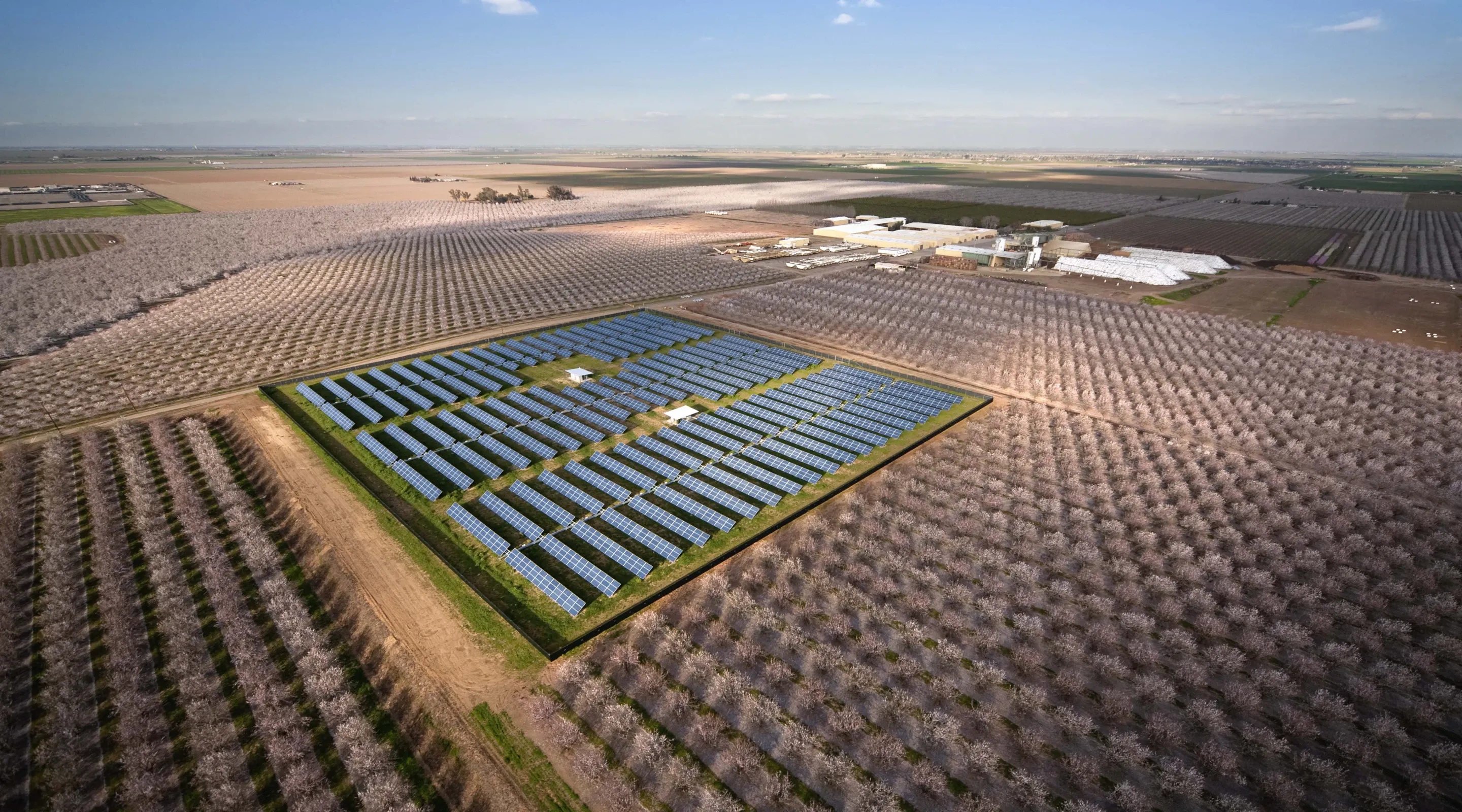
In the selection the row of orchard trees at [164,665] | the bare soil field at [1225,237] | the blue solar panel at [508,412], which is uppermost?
the bare soil field at [1225,237]

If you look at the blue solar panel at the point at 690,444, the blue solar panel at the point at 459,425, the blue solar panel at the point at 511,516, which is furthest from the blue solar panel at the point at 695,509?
the blue solar panel at the point at 459,425

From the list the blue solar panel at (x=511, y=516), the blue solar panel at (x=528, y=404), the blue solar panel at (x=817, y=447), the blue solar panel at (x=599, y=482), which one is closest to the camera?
the blue solar panel at (x=511, y=516)

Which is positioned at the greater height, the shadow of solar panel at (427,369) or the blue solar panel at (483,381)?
the shadow of solar panel at (427,369)

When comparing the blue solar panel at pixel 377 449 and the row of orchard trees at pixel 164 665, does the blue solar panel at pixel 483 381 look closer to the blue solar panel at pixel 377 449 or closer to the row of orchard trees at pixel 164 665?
the blue solar panel at pixel 377 449

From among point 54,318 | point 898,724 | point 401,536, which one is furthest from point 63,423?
point 898,724

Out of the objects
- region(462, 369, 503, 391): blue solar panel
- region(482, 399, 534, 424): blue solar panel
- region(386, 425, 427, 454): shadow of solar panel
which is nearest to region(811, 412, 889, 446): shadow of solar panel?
region(482, 399, 534, 424): blue solar panel

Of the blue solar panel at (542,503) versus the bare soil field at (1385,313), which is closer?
the blue solar panel at (542,503)

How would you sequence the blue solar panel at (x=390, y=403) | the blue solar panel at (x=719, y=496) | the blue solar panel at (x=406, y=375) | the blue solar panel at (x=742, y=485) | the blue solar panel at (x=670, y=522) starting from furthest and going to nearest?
1. the blue solar panel at (x=406, y=375)
2. the blue solar panel at (x=390, y=403)
3. the blue solar panel at (x=742, y=485)
4. the blue solar panel at (x=719, y=496)
5. the blue solar panel at (x=670, y=522)
